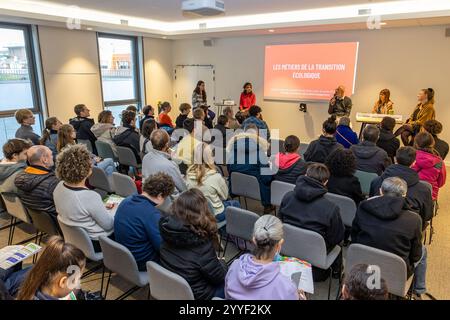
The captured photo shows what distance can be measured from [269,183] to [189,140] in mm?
1123

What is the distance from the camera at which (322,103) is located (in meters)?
7.88

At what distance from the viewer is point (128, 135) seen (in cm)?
495

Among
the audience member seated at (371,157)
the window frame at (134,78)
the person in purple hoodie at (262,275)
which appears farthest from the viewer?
the window frame at (134,78)

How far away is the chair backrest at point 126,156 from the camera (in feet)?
15.8

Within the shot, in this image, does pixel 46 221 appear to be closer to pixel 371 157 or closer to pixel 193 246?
pixel 193 246

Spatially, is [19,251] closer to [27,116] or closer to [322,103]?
[27,116]

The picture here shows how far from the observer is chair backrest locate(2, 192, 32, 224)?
3088mm

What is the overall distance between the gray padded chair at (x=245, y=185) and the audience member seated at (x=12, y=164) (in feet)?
7.47

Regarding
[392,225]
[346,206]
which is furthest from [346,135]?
[392,225]

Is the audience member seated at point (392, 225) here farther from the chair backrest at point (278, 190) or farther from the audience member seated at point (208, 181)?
the audience member seated at point (208, 181)

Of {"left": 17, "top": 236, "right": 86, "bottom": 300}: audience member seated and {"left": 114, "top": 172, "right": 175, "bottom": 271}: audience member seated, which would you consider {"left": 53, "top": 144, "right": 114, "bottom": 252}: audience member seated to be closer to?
{"left": 114, "top": 172, "right": 175, "bottom": 271}: audience member seated

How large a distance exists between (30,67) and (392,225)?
7.47 metres

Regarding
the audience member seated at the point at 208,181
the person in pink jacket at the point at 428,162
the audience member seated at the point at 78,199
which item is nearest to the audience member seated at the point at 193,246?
the audience member seated at the point at 78,199

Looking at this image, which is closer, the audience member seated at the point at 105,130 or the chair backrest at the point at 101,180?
the chair backrest at the point at 101,180
